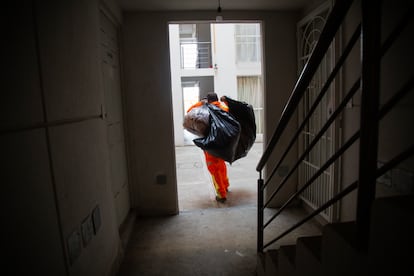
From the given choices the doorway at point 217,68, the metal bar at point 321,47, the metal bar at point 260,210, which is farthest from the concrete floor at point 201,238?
the doorway at point 217,68

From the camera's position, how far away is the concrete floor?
1.92 meters

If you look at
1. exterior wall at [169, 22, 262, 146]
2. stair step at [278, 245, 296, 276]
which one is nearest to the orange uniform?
stair step at [278, 245, 296, 276]

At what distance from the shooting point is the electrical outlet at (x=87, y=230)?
4.43 ft

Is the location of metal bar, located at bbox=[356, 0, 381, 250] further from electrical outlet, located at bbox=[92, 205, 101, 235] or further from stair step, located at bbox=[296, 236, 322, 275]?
electrical outlet, located at bbox=[92, 205, 101, 235]

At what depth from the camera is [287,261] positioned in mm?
1192

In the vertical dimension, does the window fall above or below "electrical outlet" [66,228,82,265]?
above

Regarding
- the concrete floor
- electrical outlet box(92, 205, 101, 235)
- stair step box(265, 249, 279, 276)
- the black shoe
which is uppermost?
electrical outlet box(92, 205, 101, 235)

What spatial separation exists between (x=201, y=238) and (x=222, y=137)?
1.13 m

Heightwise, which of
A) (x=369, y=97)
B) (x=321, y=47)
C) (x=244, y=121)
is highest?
(x=321, y=47)

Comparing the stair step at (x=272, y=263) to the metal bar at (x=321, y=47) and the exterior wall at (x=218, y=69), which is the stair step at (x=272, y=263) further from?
the exterior wall at (x=218, y=69)

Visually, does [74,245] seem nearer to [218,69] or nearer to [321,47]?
[321,47]

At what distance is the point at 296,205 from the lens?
2.97 m

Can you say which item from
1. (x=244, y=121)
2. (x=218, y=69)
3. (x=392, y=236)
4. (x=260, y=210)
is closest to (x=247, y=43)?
(x=218, y=69)

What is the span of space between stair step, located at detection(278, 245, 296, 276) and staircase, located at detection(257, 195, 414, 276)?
0.62 ft
